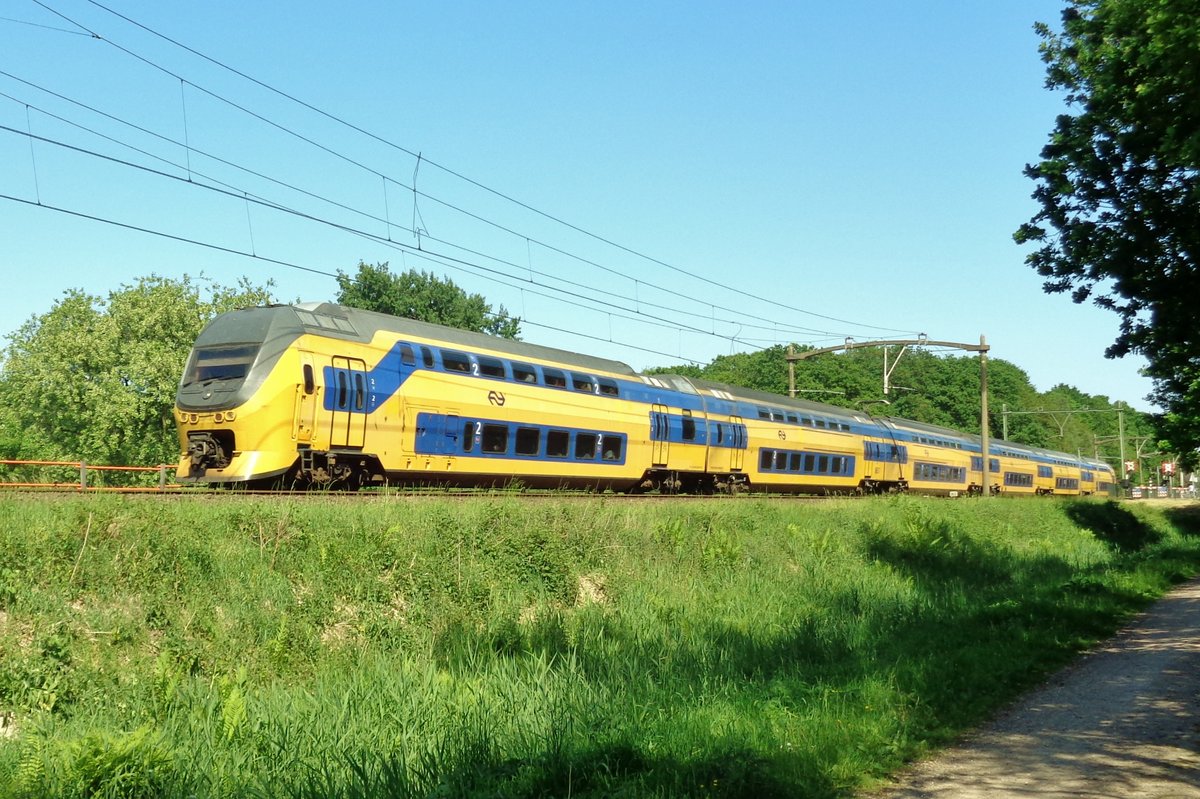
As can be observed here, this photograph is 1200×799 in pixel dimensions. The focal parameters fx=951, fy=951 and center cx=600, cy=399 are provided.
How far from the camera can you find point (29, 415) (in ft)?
168

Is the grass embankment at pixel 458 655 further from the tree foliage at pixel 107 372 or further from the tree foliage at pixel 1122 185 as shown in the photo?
the tree foliage at pixel 107 372

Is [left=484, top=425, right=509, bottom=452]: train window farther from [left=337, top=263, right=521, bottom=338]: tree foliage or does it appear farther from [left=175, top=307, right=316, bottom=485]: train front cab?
[left=337, top=263, right=521, bottom=338]: tree foliage

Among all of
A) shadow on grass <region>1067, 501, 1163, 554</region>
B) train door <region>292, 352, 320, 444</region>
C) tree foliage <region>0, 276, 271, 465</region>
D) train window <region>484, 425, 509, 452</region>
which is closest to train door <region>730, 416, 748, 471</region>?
train window <region>484, 425, 509, 452</region>

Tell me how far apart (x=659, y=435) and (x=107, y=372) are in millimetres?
35059

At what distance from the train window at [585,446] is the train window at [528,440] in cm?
169

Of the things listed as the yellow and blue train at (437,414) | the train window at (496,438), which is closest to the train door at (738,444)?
the yellow and blue train at (437,414)

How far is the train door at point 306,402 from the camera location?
1827 centimetres

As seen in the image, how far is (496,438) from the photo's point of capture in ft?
74.6

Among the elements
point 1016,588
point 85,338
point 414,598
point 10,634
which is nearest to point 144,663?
point 10,634

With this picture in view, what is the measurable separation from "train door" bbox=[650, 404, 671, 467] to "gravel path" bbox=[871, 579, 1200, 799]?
15.9 m

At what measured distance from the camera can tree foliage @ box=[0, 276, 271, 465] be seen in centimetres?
4947

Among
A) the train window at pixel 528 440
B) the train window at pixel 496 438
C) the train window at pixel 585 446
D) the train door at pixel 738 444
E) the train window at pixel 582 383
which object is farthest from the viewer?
the train door at pixel 738 444

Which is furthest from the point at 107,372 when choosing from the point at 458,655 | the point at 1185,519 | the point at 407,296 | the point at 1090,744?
the point at 1185,519

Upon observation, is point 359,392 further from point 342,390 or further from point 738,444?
point 738,444
